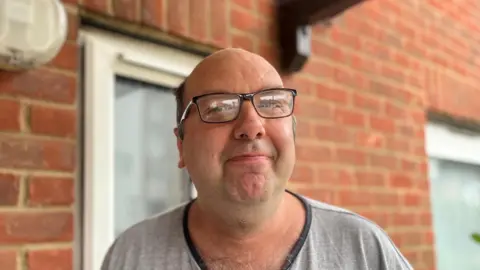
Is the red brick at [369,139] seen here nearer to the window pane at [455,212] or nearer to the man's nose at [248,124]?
the window pane at [455,212]

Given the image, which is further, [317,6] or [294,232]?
[317,6]

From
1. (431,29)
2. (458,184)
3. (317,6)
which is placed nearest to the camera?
(317,6)

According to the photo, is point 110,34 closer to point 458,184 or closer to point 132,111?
point 132,111

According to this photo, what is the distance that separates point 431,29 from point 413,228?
91cm

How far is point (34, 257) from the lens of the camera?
1152 millimetres

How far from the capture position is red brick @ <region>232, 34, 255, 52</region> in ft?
5.37

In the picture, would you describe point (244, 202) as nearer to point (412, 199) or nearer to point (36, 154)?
point (36, 154)

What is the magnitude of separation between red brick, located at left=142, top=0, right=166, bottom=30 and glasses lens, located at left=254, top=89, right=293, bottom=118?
0.57 meters

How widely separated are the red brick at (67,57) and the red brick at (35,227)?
0.33 m

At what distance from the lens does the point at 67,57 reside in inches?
49.1

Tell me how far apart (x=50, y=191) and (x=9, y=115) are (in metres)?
0.18

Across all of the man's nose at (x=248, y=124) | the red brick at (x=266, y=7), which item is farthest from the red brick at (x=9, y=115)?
the red brick at (x=266, y=7)

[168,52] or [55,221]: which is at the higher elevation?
[168,52]

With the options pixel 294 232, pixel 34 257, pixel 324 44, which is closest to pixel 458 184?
pixel 324 44
